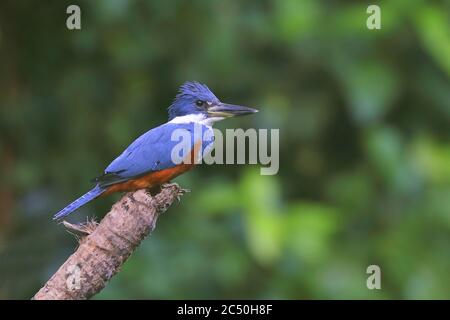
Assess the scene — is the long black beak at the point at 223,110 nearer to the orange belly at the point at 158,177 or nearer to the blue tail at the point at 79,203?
the orange belly at the point at 158,177

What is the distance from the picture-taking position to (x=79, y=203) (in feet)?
3.90

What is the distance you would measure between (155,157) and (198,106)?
0.71 feet

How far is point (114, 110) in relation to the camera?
9.33 ft

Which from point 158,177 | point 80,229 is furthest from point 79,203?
point 158,177

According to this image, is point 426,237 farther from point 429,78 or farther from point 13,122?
point 13,122

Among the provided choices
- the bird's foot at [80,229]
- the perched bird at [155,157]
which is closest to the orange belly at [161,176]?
the perched bird at [155,157]

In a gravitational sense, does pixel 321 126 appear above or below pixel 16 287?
above

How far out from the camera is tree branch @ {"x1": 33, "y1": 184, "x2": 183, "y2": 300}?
1.15 meters

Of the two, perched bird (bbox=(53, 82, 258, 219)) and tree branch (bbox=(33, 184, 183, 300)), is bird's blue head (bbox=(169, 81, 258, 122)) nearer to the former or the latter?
perched bird (bbox=(53, 82, 258, 219))

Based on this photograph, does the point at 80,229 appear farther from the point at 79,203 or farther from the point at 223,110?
the point at 223,110

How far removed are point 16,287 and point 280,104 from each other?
116cm

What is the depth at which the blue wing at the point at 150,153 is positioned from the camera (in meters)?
1.27

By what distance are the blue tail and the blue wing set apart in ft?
0.06
